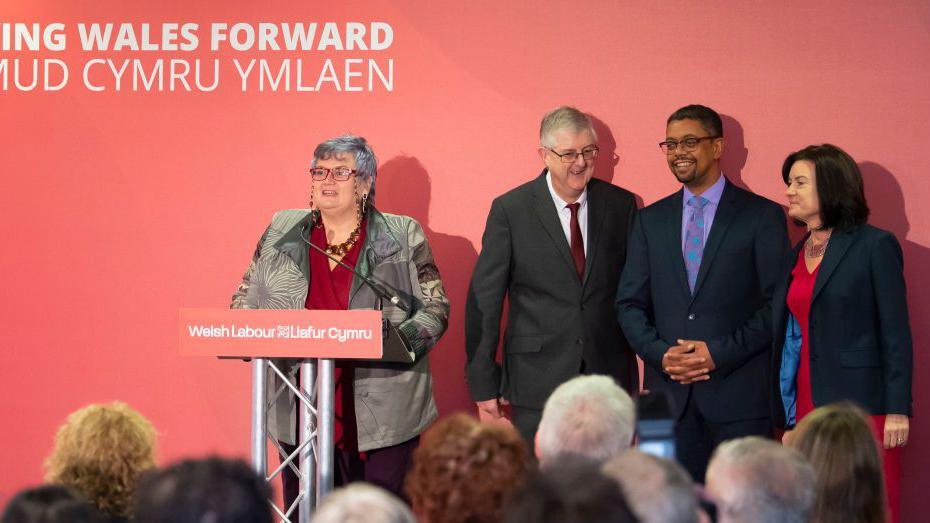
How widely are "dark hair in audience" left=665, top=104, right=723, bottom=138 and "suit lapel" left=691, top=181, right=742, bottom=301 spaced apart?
0.26 m

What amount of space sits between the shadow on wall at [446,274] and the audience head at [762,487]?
3189 mm

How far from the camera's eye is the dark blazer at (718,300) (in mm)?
4883

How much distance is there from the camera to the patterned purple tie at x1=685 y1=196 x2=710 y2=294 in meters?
5.02

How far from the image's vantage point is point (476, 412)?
5773 mm

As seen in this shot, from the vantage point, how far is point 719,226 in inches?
197

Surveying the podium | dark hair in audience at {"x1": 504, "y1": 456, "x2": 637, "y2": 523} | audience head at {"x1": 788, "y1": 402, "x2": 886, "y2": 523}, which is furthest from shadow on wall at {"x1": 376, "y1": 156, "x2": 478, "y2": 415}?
dark hair in audience at {"x1": 504, "y1": 456, "x2": 637, "y2": 523}

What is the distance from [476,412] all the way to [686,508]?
3580mm

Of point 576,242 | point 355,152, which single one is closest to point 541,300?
point 576,242

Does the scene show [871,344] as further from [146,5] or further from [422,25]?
[146,5]

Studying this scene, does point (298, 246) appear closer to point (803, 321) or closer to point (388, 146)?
point (388, 146)

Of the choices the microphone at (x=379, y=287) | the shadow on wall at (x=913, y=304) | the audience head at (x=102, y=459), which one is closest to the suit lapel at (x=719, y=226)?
the shadow on wall at (x=913, y=304)

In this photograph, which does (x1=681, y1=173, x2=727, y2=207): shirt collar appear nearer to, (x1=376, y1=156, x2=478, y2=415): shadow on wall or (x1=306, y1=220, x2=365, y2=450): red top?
(x1=376, y1=156, x2=478, y2=415): shadow on wall

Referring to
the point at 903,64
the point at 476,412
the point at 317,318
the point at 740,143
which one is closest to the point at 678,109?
the point at 740,143

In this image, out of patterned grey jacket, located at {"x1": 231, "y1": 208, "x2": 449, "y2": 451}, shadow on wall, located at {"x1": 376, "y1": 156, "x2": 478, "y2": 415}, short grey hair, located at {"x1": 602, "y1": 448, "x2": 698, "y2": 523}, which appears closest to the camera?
short grey hair, located at {"x1": 602, "y1": 448, "x2": 698, "y2": 523}
